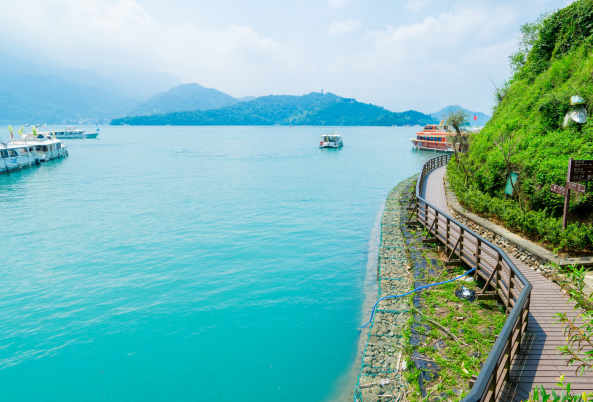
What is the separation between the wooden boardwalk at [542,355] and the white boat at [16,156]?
66.8 meters

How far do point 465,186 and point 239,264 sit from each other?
13.9 m

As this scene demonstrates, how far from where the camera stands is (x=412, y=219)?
69.2ft

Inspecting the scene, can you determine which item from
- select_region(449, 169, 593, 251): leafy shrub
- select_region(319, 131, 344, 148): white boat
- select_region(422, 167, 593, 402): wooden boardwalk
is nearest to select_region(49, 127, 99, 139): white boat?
select_region(319, 131, 344, 148): white boat

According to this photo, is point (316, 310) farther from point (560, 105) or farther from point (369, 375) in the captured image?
point (560, 105)

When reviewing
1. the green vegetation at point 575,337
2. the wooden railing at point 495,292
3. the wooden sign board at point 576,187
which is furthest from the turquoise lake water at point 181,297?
the wooden sign board at point 576,187

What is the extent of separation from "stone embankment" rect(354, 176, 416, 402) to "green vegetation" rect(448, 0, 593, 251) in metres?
4.85

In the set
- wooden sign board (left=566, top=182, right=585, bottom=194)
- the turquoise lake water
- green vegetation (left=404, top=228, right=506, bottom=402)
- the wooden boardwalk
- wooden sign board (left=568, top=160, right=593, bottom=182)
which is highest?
wooden sign board (left=568, top=160, right=593, bottom=182)

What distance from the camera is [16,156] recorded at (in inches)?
2197

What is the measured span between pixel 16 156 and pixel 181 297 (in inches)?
2265

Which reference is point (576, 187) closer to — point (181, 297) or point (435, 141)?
point (181, 297)

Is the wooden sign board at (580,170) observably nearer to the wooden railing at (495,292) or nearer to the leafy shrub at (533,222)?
the leafy shrub at (533,222)

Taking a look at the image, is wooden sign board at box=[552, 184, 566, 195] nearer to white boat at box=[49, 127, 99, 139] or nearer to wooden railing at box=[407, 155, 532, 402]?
wooden railing at box=[407, 155, 532, 402]

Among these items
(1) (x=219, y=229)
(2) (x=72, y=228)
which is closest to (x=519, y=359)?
(1) (x=219, y=229)

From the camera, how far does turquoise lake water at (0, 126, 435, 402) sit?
10.9 meters
